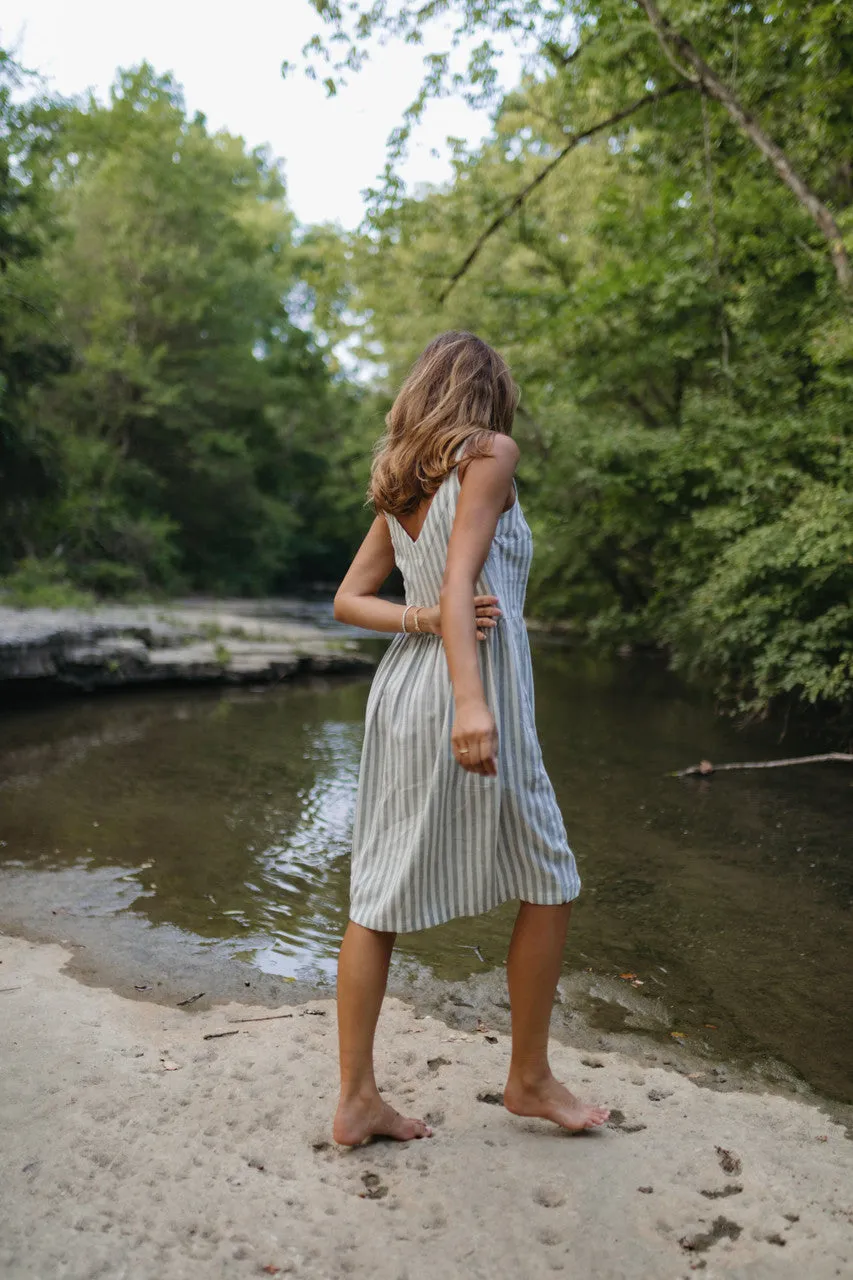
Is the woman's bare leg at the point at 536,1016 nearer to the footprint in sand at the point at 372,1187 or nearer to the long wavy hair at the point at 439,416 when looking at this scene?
the footprint in sand at the point at 372,1187

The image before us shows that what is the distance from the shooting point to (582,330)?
14.7 m

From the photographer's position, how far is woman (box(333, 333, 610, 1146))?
2.36 metres

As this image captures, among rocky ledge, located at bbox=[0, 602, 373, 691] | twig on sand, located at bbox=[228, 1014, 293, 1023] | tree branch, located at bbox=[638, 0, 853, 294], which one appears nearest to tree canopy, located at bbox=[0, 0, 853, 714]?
tree branch, located at bbox=[638, 0, 853, 294]

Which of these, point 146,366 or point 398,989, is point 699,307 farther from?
point 146,366

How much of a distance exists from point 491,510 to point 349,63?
10343 mm

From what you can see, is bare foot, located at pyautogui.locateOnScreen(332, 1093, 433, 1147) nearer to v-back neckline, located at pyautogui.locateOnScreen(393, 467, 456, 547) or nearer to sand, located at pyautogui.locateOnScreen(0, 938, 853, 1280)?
sand, located at pyautogui.locateOnScreen(0, 938, 853, 1280)

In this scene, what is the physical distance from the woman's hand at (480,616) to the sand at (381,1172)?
3.95 feet

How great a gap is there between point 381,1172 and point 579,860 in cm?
346

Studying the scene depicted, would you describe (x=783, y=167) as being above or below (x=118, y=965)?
above

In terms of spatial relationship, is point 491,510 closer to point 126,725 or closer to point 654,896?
point 654,896

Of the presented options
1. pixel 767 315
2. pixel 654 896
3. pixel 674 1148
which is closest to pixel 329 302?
pixel 767 315

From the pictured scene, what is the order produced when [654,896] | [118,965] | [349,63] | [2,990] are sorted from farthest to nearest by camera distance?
[349,63], [654,896], [118,965], [2,990]

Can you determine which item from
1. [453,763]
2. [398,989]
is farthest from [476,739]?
[398,989]

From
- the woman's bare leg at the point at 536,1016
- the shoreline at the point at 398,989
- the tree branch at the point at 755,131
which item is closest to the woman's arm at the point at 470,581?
the woman's bare leg at the point at 536,1016
